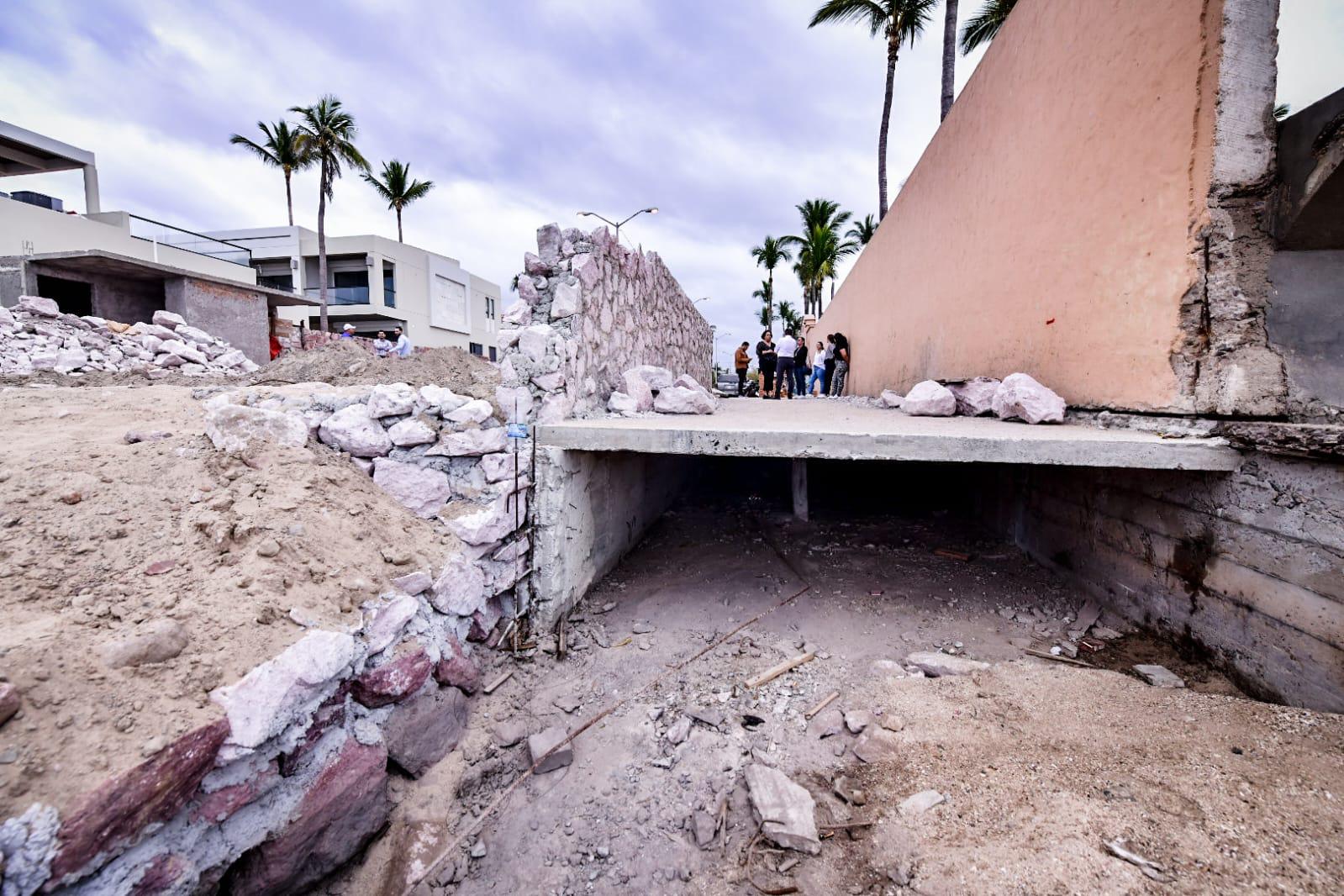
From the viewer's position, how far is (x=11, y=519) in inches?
92.4

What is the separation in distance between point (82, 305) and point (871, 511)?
16794 millimetres

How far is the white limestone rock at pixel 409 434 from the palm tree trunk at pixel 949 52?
14.5 m

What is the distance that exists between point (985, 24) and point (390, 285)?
1039 inches

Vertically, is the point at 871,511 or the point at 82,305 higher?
the point at 82,305

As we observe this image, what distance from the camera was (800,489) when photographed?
6.57 metres

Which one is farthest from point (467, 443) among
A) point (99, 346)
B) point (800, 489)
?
point (99, 346)

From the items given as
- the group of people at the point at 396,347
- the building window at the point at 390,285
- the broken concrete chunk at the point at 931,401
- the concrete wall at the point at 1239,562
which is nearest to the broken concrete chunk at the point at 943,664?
the concrete wall at the point at 1239,562

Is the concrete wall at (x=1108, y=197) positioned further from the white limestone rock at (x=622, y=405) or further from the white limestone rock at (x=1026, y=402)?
the white limestone rock at (x=622, y=405)

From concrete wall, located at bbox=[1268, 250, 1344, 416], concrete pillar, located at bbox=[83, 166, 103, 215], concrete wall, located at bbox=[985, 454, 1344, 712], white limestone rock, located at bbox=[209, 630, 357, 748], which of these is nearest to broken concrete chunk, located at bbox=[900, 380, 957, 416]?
concrete wall, located at bbox=[985, 454, 1344, 712]

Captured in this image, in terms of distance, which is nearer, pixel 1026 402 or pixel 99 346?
pixel 1026 402

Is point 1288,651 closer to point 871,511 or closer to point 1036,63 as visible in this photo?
point 871,511

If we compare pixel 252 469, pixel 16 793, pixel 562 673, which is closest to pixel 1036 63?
pixel 562 673

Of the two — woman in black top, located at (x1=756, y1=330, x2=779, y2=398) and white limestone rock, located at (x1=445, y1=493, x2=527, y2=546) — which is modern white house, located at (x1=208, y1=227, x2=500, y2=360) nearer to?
woman in black top, located at (x1=756, y1=330, x2=779, y2=398)

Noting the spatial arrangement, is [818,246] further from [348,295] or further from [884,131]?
[348,295]
